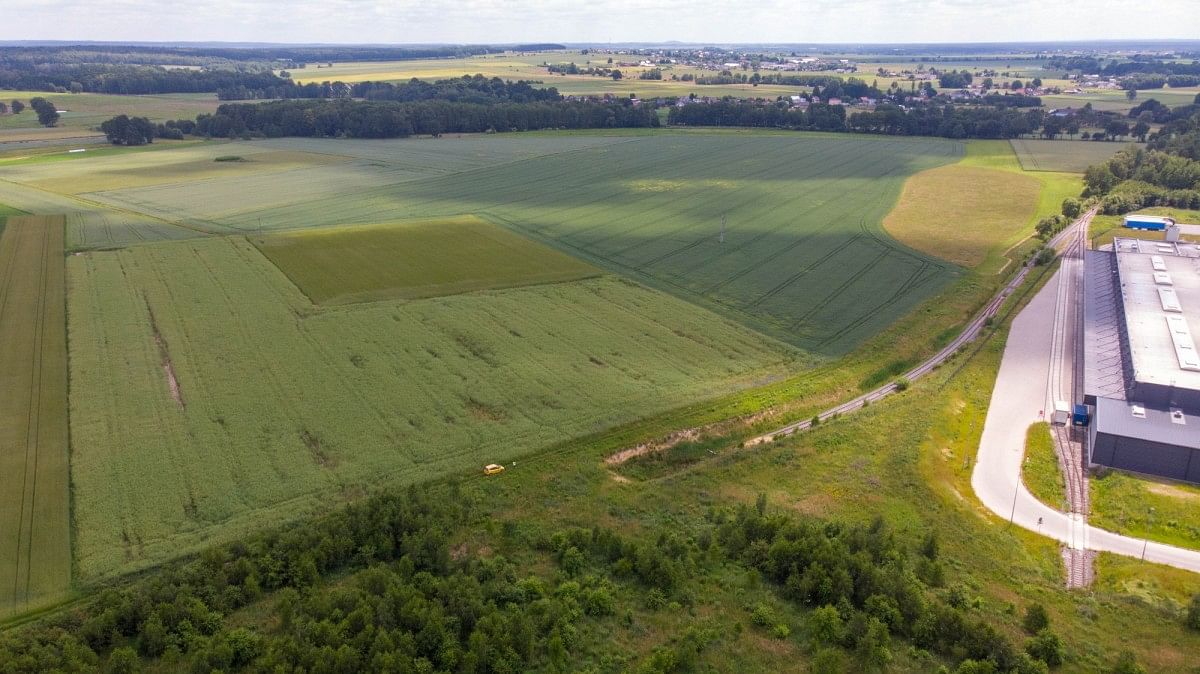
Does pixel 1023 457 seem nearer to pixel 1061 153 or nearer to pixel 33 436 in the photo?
pixel 33 436

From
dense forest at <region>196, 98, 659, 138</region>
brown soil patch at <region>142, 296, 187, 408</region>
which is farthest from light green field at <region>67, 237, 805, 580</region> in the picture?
dense forest at <region>196, 98, 659, 138</region>

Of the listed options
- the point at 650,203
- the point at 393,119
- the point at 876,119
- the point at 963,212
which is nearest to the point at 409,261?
the point at 650,203

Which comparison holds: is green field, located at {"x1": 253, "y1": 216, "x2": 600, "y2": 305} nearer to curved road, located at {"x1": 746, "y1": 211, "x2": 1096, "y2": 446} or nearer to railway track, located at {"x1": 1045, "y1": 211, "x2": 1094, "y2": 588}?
curved road, located at {"x1": 746, "y1": 211, "x2": 1096, "y2": 446}

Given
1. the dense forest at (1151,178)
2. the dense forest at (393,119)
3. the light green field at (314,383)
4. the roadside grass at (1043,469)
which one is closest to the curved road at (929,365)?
the light green field at (314,383)

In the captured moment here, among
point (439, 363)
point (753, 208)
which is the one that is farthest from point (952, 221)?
point (439, 363)

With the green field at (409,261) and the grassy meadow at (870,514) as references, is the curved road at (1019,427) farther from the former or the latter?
the green field at (409,261)

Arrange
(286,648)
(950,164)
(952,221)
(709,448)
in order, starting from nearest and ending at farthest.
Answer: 1. (286,648)
2. (709,448)
3. (952,221)
4. (950,164)

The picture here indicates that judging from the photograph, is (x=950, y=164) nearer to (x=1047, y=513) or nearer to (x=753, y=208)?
(x=753, y=208)
